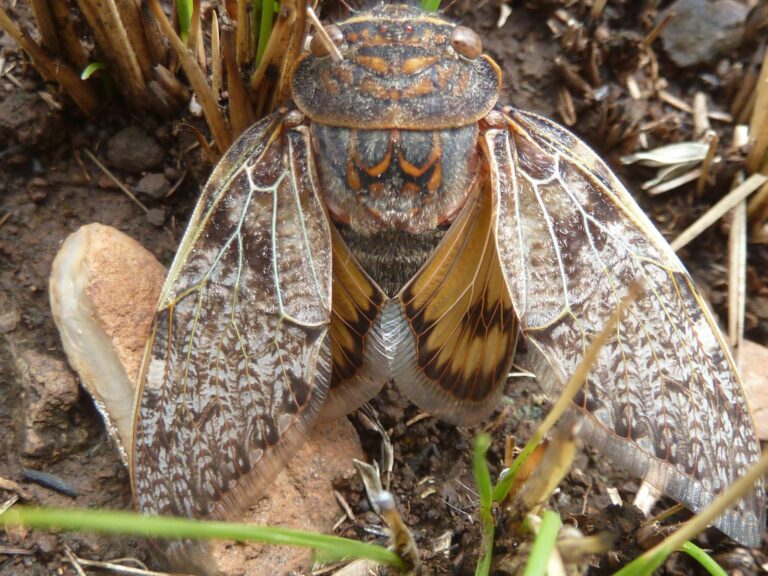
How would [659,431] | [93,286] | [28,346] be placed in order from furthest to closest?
1. [28,346]
2. [93,286]
3. [659,431]

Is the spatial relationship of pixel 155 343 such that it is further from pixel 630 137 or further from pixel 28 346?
pixel 630 137

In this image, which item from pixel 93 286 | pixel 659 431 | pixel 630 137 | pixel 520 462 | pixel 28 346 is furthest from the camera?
pixel 630 137

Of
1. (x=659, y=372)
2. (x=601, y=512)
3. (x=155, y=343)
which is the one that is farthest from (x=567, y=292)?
(x=155, y=343)

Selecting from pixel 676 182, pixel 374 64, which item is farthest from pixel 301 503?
pixel 676 182

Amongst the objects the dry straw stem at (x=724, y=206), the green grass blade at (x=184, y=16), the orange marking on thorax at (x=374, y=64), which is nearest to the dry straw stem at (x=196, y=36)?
the green grass blade at (x=184, y=16)

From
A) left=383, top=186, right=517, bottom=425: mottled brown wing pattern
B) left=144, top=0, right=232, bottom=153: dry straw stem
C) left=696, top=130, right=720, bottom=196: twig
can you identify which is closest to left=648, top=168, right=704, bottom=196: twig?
left=696, top=130, right=720, bottom=196: twig

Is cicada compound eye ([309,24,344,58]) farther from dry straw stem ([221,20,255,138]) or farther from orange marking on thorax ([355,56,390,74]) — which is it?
dry straw stem ([221,20,255,138])
